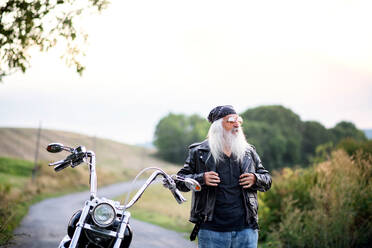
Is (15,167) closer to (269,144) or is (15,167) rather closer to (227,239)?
(269,144)

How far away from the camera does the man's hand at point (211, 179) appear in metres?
3.63

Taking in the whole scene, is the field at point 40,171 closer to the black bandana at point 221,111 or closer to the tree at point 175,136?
the tree at point 175,136

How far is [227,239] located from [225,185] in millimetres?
447

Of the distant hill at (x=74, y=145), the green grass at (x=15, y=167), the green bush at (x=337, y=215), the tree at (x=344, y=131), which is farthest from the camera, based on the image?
the tree at (x=344, y=131)

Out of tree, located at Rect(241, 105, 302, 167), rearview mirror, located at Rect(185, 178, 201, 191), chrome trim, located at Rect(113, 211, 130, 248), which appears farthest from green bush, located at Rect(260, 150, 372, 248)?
tree, located at Rect(241, 105, 302, 167)

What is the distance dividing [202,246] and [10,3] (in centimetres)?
545

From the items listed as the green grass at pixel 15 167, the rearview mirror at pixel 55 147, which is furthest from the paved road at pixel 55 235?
the green grass at pixel 15 167

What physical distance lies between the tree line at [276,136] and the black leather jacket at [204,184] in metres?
51.3

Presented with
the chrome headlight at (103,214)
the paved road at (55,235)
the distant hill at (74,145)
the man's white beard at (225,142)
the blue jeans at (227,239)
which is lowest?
the distant hill at (74,145)

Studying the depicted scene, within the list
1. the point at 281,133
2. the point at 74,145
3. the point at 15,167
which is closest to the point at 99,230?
the point at 15,167

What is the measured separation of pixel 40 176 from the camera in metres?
31.0

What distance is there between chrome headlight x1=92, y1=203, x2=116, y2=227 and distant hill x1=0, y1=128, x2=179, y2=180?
36581 millimetres

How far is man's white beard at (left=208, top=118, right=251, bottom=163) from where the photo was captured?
3.92 m

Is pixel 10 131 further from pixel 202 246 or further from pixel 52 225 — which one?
pixel 202 246
